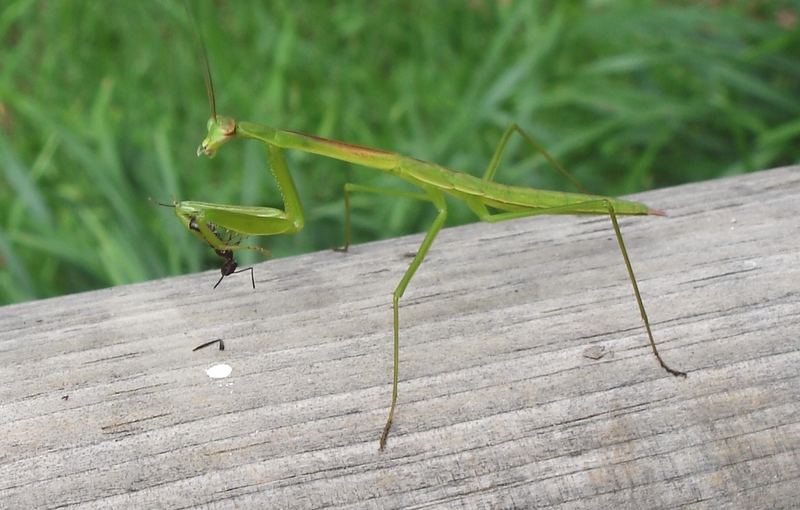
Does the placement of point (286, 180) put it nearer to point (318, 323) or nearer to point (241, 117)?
point (318, 323)

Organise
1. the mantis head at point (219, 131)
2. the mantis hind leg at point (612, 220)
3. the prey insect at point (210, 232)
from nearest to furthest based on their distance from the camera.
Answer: the mantis hind leg at point (612, 220) → the prey insect at point (210, 232) → the mantis head at point (219, 131)

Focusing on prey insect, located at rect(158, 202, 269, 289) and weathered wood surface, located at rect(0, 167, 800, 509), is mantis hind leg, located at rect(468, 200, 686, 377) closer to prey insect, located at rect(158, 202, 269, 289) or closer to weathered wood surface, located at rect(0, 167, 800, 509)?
weathered wood surface, located at rect(0, 167, 800, 509)

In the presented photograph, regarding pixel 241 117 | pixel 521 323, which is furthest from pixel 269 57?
pixel 521 323

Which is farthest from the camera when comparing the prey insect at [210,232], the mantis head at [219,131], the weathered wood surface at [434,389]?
the mantis head at [219,131]

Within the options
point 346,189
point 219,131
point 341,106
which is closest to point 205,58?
point 219,131

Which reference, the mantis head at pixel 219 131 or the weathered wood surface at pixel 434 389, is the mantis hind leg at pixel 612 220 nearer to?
the weathered wood surface at pixel 434 389

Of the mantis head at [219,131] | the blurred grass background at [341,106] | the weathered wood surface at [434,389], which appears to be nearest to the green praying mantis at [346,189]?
the mantis head at [219,131]
